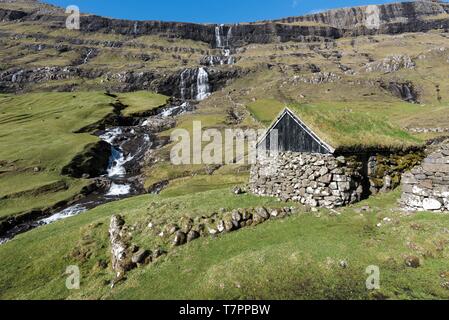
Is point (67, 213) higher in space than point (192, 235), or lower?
lower

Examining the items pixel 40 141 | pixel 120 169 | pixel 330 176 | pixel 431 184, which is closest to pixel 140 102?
pixel 40 141

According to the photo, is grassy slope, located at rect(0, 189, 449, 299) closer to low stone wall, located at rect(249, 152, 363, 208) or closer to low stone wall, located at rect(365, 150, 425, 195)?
low stone wall, located at rect(365, 150, 425, 195)

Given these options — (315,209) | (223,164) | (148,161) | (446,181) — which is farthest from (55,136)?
(446,181)

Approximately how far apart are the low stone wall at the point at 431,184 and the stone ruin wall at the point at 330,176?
3.48 meters

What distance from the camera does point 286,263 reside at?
17.3m

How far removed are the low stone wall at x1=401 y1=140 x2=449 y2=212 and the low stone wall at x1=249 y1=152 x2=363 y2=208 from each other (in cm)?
341

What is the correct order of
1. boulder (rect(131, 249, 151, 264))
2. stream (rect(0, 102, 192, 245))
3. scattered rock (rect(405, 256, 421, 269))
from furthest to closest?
stream (rect(0, 102, 192, 245)), boulder (rect(131, 249, 151, 264)), scattered rock (rect(405, 256, 421, 269))

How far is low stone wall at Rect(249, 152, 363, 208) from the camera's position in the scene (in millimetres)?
22875

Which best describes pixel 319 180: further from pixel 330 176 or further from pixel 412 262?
pixel 412 262

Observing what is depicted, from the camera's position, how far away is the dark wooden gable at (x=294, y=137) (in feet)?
79.0

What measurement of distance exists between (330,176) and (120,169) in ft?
217

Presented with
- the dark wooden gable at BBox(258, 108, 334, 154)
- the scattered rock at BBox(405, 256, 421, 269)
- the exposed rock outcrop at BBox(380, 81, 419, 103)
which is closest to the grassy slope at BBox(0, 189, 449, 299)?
the scattered rock at BBox(405, 256, 421, 269)

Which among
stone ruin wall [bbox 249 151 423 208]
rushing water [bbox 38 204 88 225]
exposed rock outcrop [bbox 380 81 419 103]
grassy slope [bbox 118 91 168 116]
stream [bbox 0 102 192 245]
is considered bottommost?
rushing water [bbox 38 204 88 225]

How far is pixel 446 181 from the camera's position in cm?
1939
